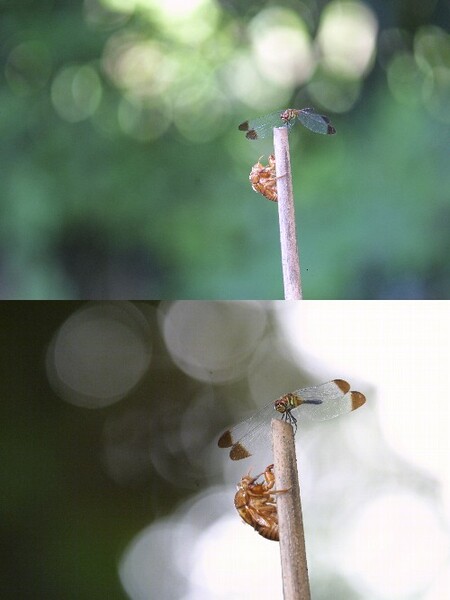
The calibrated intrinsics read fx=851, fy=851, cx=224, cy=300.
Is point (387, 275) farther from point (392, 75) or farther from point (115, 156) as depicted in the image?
point (115, 156)

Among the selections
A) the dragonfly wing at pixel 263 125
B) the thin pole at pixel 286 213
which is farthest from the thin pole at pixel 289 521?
the dragonfly wing at pixel 263 125

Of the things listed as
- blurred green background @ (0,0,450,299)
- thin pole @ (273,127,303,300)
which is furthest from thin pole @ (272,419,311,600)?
blurred green background @ (0,0,450,299)

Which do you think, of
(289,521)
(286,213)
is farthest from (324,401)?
(289,521)

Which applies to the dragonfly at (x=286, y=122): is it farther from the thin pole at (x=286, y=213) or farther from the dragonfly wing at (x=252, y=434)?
the dragonfly wing at (x=252, y=434)

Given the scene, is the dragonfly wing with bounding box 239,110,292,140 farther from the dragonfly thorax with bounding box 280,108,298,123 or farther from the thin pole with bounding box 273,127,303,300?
the thin pole with bounding box 273,127,303,300

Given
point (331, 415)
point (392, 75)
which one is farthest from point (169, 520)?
point (392, 75)

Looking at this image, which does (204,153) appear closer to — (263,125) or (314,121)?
(263,125)
